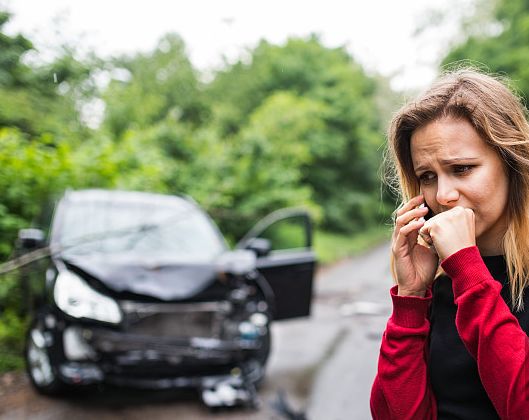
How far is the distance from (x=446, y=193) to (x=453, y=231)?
0.39 ft

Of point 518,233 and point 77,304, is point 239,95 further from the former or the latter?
point 518,233

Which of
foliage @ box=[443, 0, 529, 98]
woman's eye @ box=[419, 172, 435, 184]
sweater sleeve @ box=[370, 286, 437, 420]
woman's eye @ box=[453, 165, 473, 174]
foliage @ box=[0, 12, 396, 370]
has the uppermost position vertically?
foliage @ box=[443, 0, 529, 98]

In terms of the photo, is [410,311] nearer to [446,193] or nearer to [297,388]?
[446,193]

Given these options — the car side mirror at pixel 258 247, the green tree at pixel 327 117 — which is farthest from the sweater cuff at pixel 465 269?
the green tree at pixel 327 117

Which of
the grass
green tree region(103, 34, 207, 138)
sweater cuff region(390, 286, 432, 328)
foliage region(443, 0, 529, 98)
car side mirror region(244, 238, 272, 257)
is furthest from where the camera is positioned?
foliage region(443, 0, 529, 98)

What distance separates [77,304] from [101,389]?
0.93 meters

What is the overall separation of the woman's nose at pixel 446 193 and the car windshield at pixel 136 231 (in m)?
3.51

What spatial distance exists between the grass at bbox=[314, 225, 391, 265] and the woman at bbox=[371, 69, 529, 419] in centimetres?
1378

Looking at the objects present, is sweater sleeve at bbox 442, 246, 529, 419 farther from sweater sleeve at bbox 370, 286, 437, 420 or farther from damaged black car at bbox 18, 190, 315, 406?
damaged black car at bbox 18, 190, 315, 406

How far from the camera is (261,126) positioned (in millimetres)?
15680

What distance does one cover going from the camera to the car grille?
398 cm

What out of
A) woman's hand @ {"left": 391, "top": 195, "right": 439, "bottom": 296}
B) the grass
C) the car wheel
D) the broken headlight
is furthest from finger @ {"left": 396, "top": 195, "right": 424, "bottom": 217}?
the grass

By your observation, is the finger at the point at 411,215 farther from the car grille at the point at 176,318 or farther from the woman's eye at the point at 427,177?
the car grille at the point at 176,318

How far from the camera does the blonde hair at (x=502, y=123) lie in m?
1.18
